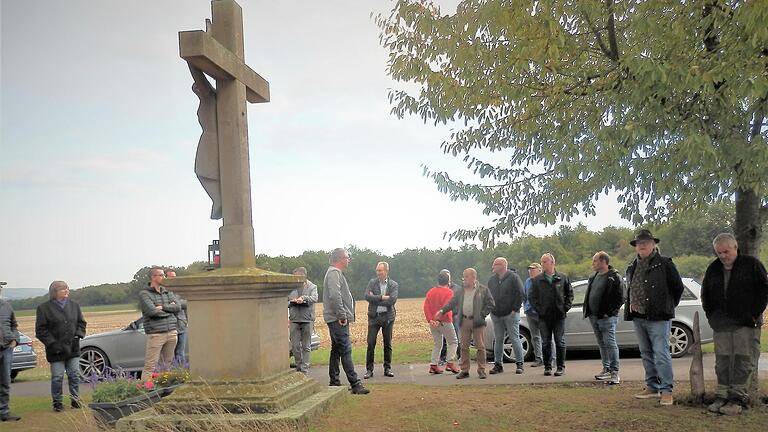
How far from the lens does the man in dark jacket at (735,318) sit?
22.0 feet

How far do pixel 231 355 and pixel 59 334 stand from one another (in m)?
4.53

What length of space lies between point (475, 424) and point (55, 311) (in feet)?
20.6

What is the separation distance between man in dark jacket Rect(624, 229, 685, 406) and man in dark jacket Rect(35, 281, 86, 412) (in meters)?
7.34

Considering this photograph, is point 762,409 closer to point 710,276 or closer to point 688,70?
point 710,276

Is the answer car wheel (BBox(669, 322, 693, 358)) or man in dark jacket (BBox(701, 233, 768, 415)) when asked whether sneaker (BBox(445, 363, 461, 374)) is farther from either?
man in dark jacket (BBox(701, 233, 768, 415))

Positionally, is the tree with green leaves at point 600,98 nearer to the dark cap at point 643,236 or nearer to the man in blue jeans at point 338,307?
the dark cap at point 643,236

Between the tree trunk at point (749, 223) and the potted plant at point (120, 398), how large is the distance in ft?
20.9

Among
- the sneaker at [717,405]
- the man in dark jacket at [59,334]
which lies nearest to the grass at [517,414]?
the sneaker at [717,405]

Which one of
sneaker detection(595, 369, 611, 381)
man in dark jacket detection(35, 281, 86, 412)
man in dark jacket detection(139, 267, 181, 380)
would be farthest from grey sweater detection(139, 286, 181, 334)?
sneaker detection(595, 369, 611, 381)

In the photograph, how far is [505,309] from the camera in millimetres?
11477

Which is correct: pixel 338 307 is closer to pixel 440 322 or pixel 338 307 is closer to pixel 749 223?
pixel 440 322

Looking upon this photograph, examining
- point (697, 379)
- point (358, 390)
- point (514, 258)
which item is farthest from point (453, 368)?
point (514, 258)

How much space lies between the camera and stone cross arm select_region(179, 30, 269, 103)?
6.13 meters

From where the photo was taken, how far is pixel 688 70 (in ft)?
18.3
